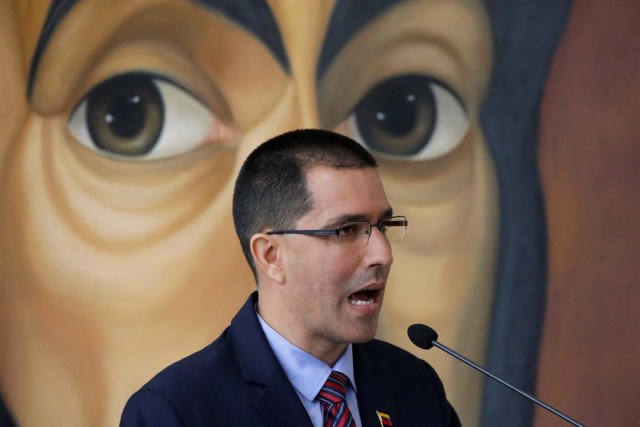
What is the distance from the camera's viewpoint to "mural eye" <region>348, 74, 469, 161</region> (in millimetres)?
3076

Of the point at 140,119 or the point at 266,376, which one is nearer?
the point at 266,376

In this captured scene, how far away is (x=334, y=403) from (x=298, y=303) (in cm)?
20

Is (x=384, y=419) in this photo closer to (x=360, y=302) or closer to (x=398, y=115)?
(x=360, y=302)

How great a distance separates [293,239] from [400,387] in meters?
0.44

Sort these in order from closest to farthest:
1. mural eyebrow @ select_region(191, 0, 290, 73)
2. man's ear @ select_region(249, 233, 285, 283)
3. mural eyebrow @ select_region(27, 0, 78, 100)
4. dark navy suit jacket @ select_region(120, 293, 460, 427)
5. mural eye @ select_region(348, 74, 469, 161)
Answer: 1. dark navy suit jacket @ select_region(120, 293, 460, 427)
2. man's ear @ select_region(249, 233, 285, 283)
3. mural eyebrow @ select_region(27, 0, 78, 100)
4. mural eyebrow @ select_region(191, 0, 290, 73)
5. mural eye @ select_region(348, 74, 469, 161)

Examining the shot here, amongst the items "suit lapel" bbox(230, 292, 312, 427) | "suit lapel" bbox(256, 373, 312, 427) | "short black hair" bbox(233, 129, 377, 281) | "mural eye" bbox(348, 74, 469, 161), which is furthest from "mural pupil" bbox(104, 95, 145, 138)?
"suit lapel" bbox(256, 373, 312, 427)

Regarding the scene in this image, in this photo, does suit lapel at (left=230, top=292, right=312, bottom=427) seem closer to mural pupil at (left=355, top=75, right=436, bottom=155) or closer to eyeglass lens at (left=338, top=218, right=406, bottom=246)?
eyeglass lens at (left=338, top=218, right=406, bottom=246)

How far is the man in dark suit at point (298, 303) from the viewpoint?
1.82 meters

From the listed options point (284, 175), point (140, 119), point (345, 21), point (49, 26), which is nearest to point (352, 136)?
point (345, 21)

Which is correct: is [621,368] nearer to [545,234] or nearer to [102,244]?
[545,234]

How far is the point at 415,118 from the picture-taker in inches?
122

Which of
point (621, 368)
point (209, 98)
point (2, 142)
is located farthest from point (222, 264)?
point (621, 368)

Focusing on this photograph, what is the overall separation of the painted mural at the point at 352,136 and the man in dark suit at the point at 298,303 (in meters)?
0.99

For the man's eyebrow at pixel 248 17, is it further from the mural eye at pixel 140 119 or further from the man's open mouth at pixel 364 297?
the man's open mouth at pixel 364 297
